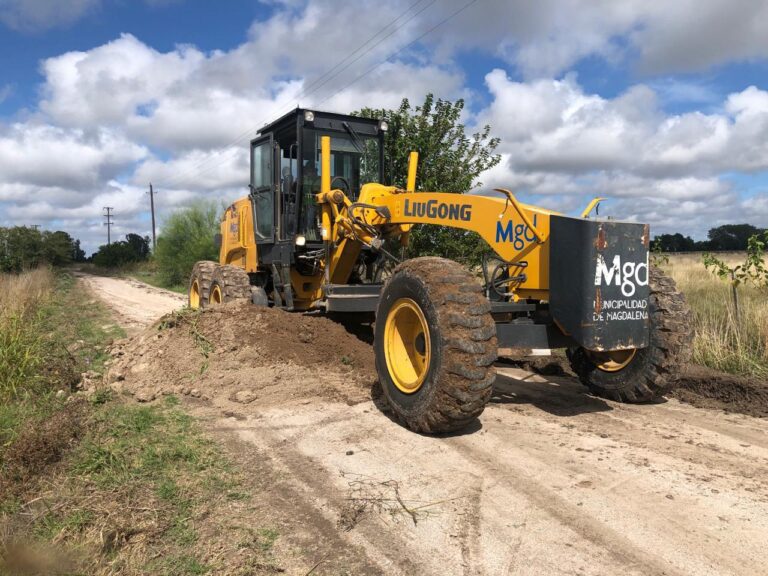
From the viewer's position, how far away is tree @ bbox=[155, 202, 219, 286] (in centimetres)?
2986

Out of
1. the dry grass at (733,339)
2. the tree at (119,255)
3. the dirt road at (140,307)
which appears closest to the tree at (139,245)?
the tree at (119,255)

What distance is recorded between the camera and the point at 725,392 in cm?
611

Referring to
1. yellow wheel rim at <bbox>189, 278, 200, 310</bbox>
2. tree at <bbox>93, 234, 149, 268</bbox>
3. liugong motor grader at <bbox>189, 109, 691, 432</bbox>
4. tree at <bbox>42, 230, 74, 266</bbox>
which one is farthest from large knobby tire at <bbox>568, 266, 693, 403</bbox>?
tree at <bbox>93, 234, 149, 268</bbox>

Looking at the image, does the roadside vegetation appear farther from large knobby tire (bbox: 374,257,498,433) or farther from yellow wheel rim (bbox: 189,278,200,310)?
yellow wheel rim (bbox: 189,278,200,310)

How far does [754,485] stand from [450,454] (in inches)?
77.6

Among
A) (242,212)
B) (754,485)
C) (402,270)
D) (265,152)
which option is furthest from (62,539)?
(242,212)

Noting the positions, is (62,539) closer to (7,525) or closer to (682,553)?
(7,525)

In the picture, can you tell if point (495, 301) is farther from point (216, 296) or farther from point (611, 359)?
point (216, 296)

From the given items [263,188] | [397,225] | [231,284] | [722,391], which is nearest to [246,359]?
[397,225]

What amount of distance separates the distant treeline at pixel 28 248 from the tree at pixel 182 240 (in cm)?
605

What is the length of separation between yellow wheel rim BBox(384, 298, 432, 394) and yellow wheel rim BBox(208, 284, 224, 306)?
4.57 m

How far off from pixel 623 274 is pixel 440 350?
163 cm

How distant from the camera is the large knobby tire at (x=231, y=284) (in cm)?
899

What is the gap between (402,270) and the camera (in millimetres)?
5156
